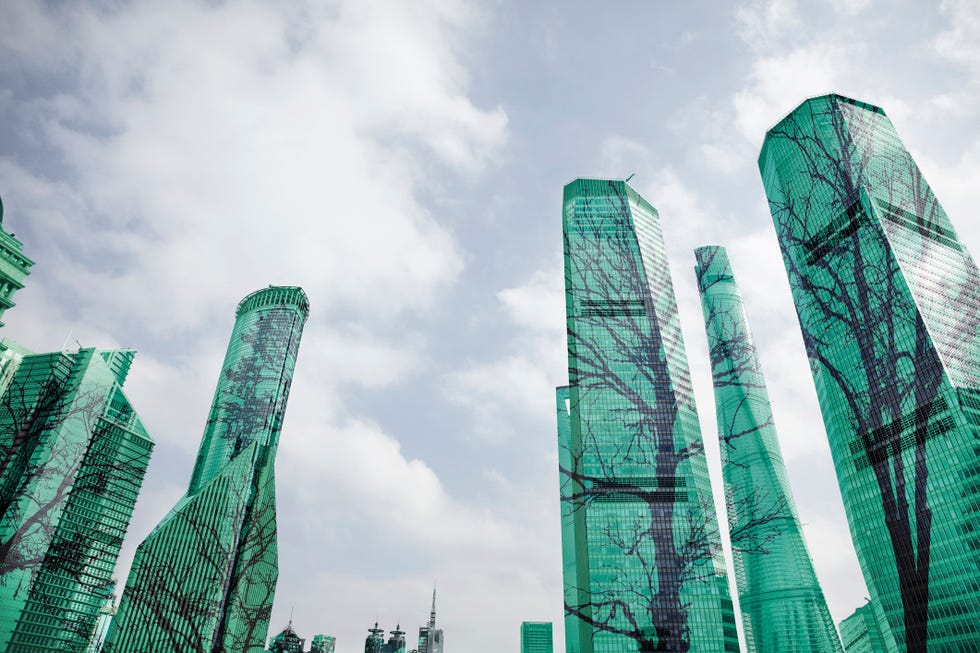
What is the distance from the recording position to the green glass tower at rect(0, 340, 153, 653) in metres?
107

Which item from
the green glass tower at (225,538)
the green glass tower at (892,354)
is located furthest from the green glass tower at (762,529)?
the green glass tower at (225,538)

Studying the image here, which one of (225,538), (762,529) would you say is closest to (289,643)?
(225,538)

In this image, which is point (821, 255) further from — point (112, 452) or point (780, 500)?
point (112, 452)

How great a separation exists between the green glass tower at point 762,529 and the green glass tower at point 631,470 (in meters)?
47.9

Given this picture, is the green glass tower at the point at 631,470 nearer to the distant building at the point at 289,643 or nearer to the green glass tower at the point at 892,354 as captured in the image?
the green glass tower at the point at 892,354

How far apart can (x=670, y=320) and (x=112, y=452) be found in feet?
403

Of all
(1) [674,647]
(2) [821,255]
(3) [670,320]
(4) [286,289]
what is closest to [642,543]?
(1) [674,647]

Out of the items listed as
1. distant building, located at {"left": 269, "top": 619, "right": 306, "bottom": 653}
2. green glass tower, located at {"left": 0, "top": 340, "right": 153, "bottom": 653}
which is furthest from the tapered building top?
distant building, located at {"left": 269, "top": 619, "right": 306, "bottom": 653}

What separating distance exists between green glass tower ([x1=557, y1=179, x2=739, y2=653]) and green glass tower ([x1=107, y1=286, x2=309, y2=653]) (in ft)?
199

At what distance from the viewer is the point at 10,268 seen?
275 ft

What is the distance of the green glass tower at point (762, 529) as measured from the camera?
452ft

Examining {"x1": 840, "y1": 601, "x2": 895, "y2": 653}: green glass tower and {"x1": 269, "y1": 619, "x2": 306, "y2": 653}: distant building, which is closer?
{"x1": 840, "y1": 601, "x2": 895, "y2": 653}: green glass tower

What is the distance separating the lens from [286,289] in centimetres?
14700

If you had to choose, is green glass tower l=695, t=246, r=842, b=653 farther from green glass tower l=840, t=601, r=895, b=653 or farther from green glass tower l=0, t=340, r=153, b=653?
green glass tower l=0, t=340, r=153, b=653
